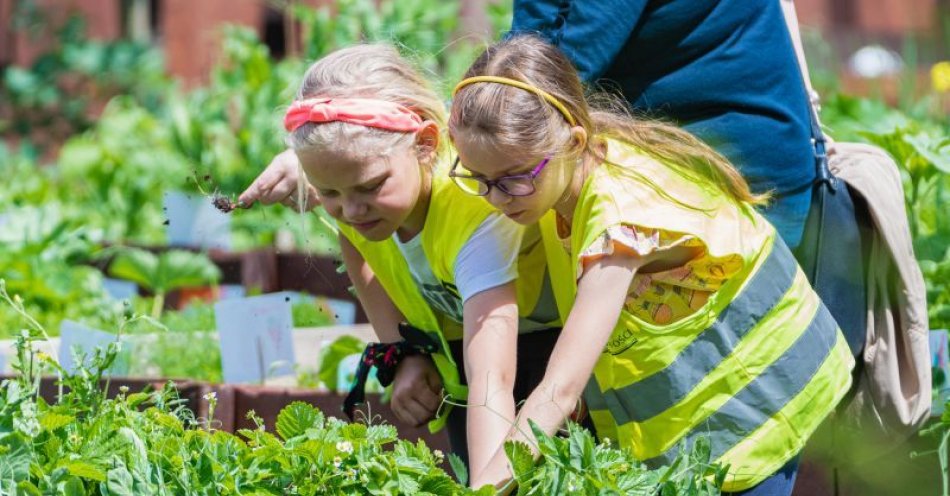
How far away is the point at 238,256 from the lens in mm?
4551

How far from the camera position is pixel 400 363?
2.55 metres

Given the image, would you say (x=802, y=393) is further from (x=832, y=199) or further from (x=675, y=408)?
(x=832, y=199)

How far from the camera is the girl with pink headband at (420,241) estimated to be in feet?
7.02

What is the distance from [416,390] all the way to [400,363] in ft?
0.18

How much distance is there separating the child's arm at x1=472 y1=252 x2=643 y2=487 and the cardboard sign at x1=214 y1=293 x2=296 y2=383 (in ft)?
4.04

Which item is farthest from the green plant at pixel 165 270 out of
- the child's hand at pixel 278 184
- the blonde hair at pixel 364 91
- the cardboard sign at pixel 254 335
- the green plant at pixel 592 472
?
the green plant at pixel 592 472

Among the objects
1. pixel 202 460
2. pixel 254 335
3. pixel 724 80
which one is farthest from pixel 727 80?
pixel 254 335

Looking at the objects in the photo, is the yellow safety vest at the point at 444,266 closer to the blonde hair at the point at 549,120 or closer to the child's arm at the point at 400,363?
the child's arm at the point at 400,363

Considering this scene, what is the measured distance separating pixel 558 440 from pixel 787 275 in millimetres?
556

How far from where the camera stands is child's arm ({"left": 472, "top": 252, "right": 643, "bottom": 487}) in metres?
1.95

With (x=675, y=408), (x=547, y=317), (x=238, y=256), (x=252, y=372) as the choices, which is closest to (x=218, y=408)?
(x=252, y=372)

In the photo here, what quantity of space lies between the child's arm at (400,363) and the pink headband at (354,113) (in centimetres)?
38

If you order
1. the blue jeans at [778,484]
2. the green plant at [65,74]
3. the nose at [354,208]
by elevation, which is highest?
the nose at [354,208]

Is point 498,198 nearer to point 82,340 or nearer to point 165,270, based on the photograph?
point 82,340
